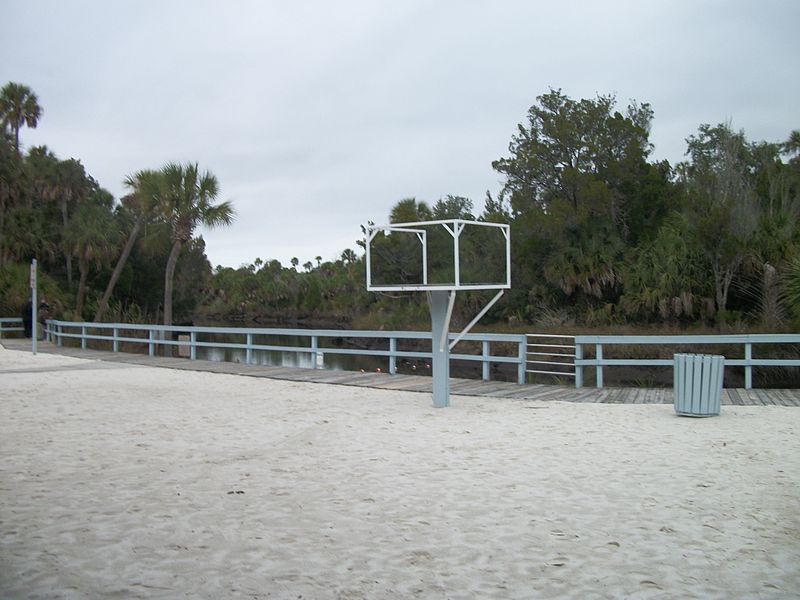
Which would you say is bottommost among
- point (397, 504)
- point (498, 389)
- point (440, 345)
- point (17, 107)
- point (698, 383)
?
point (397, 504)

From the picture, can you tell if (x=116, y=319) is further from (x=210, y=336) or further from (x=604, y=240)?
(x=604, y=240)

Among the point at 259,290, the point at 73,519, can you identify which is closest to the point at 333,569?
the point at 73,519

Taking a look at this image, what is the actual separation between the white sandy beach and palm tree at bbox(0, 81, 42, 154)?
144ft

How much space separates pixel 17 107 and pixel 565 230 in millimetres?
34551

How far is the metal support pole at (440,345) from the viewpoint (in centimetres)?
1177

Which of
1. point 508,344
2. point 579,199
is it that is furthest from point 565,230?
point 508,344

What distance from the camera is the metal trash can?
10633 millimetres

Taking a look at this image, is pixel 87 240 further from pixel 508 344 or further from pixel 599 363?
pixel 599 363

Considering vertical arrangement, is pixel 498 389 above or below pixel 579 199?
below

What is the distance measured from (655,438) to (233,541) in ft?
18.6

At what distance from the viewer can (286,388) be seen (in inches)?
572

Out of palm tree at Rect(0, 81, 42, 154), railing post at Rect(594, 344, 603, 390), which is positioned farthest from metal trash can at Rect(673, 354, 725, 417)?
palm tree at Rect(0, 81, 42, 154)

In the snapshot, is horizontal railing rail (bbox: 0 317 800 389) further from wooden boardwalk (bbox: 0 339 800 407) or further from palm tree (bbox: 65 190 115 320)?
palm tree (bbox: 65 190 115 320)

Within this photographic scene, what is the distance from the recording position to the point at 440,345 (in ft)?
39.6
